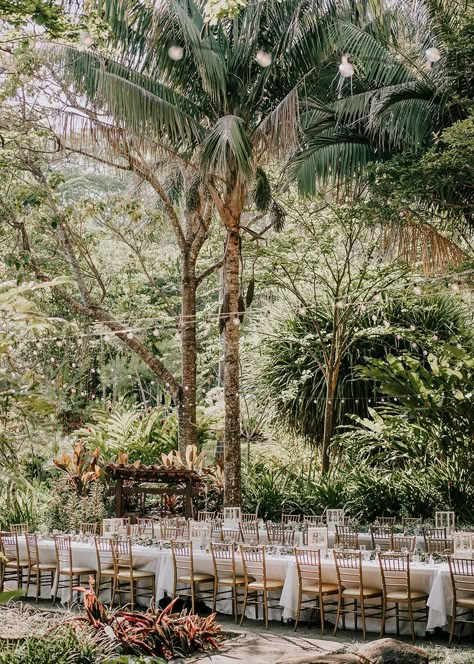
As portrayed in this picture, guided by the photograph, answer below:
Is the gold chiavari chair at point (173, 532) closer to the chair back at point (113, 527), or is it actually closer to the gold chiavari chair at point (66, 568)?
the chair back at point (113, 527)

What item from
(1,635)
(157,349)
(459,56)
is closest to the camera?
(1,635)

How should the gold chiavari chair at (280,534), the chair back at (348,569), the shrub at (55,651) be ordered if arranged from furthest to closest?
the gold chiavari chair at (280,534)
the chair back at (348,569)
the shrub at (55,651)

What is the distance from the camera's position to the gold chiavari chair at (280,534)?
1233 centimetres

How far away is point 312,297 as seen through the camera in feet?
63.5

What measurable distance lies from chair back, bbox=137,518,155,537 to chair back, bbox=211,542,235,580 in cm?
286

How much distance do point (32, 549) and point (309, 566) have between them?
188 inches

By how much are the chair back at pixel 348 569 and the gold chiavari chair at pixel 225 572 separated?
1332mm

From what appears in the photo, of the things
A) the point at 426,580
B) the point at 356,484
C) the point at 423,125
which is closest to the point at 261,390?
the point at 356,484

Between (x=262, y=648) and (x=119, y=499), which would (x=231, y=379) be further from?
(x=262, y=648)

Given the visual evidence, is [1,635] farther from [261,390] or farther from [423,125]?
[261,390]

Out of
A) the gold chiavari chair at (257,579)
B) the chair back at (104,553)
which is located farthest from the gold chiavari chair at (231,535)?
the gold chiavari chair at (257,579)

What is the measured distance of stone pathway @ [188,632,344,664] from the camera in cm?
827

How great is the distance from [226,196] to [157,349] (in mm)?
15816

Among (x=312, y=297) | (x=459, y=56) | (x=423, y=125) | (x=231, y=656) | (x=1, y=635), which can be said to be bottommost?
(x=231, y=656)
